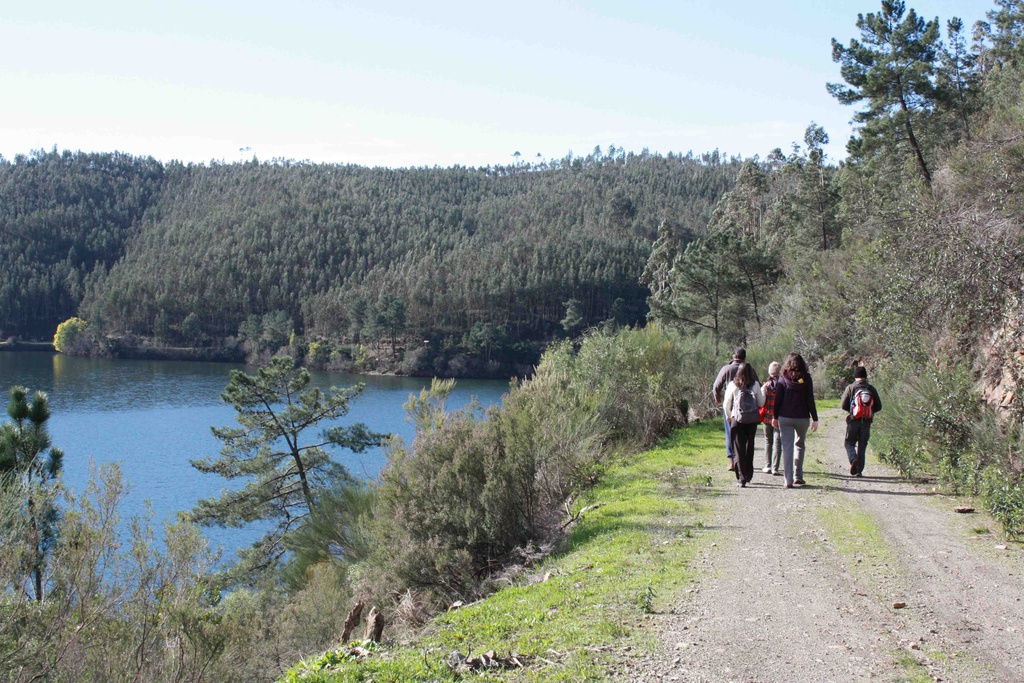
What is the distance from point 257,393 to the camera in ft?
85.3

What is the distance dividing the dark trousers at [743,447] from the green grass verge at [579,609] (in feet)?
2.02

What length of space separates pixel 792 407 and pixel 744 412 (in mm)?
599

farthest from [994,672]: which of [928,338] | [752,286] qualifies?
[752,286]

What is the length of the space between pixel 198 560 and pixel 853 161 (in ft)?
145

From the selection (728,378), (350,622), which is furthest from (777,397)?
(350,622)

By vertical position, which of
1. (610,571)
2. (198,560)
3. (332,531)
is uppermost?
(610,571)

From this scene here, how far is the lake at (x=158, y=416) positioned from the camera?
3122 cm

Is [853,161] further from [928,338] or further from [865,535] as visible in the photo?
[865,535]

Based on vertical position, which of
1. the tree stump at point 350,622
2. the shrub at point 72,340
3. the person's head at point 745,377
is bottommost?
the shrub at point 72,340

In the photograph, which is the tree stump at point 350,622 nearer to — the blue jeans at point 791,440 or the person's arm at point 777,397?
the blue jeans at point 791,440

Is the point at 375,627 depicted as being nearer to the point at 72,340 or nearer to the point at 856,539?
the point at 856,539

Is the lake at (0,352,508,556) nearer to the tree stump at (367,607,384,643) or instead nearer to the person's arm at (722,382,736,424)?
the person's arm at (722,382,736,424)

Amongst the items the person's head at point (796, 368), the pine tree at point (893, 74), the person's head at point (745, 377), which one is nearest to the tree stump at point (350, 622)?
the person's head at point (745, 377)

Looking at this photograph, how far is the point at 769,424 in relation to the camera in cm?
1020
